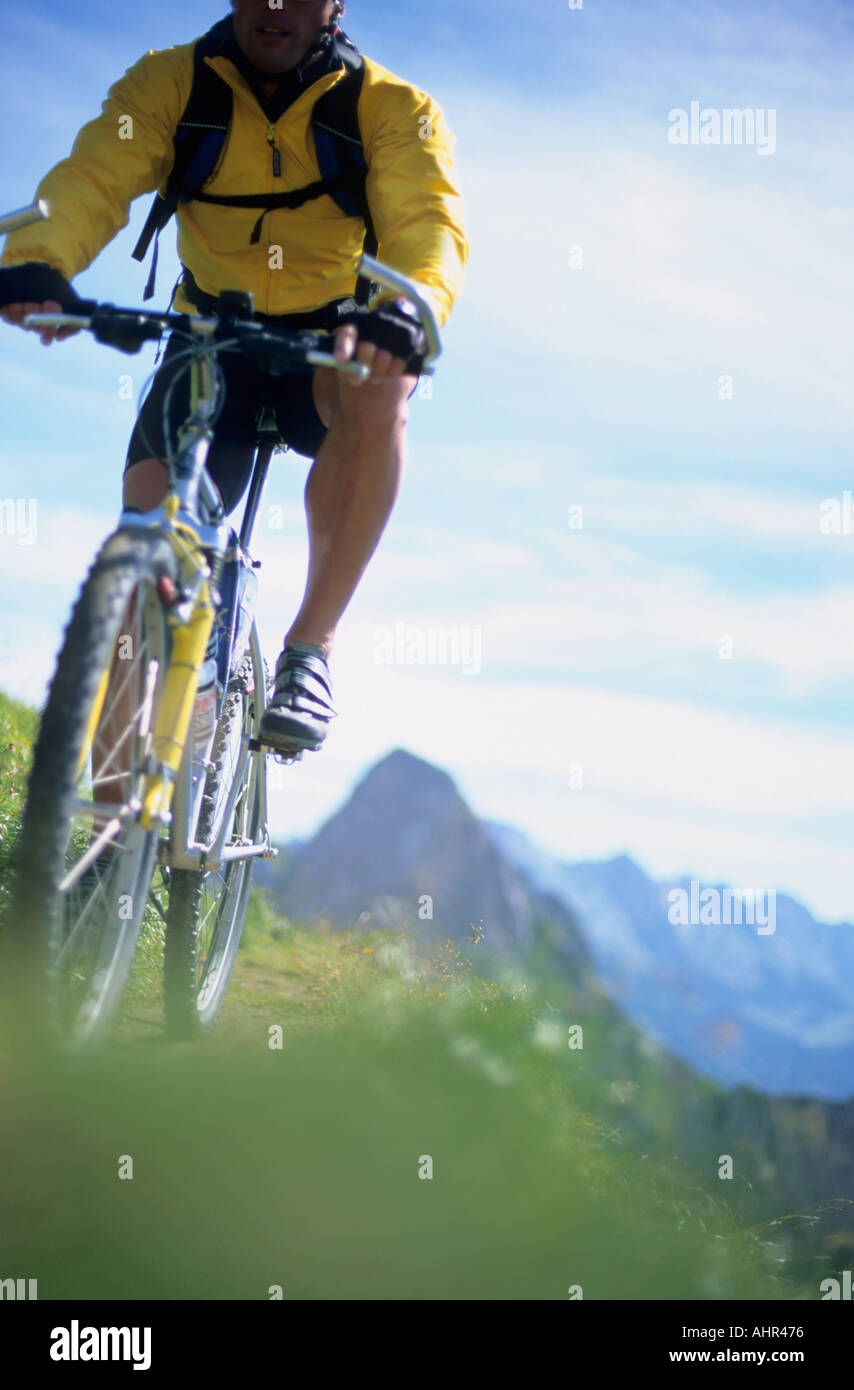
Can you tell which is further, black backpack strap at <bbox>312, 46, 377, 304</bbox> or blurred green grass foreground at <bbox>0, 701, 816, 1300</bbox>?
black backpack strap at <bbox>312, 46, 377, 304</bbox>

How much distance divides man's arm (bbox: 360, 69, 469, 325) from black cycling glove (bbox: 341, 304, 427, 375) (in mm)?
423

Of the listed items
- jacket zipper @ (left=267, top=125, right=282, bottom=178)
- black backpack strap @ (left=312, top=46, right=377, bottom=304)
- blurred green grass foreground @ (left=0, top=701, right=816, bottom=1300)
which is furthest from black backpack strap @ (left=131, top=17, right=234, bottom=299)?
blurred green grass foreground @ (left=0, top=701, right=816, bottom=1300)

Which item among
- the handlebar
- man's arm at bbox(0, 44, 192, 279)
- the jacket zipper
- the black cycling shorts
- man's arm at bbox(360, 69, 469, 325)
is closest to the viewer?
the handlebar

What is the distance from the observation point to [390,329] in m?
2.50

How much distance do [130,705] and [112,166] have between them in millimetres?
1718

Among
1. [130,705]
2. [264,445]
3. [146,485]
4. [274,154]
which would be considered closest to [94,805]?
[130,705]

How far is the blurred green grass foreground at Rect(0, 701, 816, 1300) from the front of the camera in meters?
2.43

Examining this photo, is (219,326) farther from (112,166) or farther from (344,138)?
(344,138)

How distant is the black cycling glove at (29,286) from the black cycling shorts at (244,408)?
30.0 inches

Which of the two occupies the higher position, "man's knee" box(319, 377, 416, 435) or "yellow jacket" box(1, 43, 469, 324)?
"yellow jacket" box(1, 43, 469, 324)

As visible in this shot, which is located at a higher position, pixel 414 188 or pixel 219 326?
pixel 414 188

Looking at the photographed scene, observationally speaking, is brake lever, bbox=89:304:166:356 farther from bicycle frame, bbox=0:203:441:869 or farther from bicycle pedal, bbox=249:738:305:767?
bicycle pedal, bbox=249:738:305:767

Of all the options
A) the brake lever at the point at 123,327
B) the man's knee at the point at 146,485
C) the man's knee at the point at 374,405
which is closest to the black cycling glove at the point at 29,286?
the brake lever at the point at 123,327
